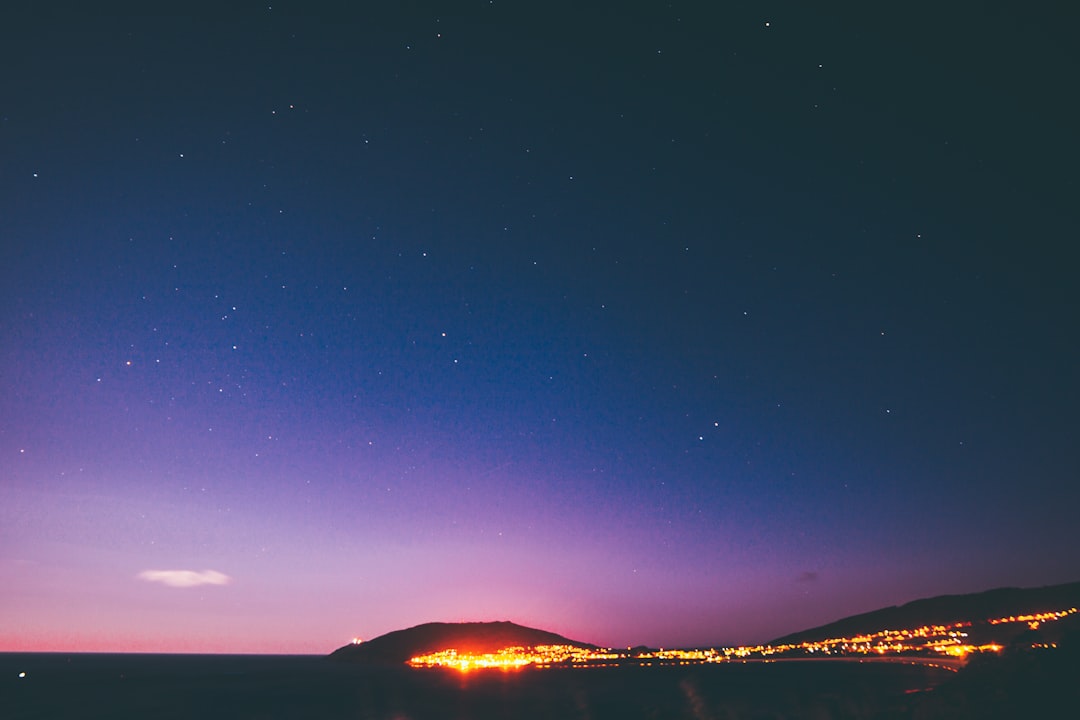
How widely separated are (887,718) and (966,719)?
30.5 ft

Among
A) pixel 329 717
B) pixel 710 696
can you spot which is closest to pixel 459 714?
pixel 329 717

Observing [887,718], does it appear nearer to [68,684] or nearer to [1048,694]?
[1048,694]

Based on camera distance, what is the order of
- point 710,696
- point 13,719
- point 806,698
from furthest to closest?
point 710,696
point 806,698
point 13,719

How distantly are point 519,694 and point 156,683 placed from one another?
82.8m

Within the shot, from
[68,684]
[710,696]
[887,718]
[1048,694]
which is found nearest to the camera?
[1048,694]

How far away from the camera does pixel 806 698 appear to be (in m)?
76.7

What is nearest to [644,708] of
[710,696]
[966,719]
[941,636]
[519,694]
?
[710,696]

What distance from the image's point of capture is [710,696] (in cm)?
8675

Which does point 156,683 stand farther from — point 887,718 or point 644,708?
point 887,718

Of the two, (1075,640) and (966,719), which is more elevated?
(1075,640)

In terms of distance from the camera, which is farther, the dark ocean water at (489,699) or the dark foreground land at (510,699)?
the dark ocean water at (489,699)

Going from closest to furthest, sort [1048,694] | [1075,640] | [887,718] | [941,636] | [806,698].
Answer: [1048,694] < [1075,640] < [887,718] < [806,698] < [941,636]

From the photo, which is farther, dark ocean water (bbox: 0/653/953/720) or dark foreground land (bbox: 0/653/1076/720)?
dark ocean water (bbox: 0/653/953/720)

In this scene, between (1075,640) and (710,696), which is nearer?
(1075,640)
